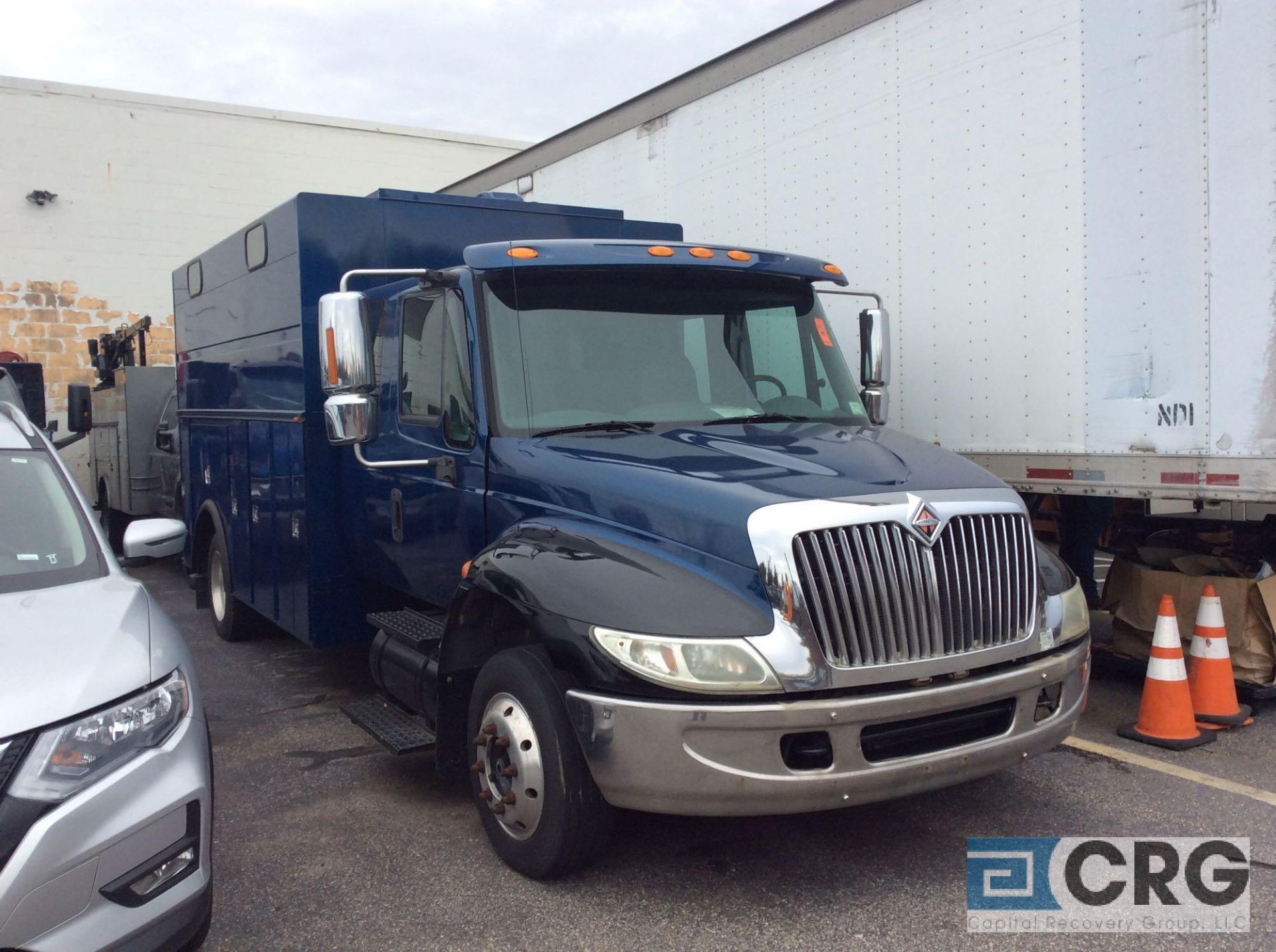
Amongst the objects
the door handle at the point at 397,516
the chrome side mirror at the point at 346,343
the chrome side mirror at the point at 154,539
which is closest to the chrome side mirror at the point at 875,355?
the door handle at the point at 397,516

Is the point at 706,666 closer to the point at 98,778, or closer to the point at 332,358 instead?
the point at 98,778

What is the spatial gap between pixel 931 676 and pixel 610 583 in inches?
42.6

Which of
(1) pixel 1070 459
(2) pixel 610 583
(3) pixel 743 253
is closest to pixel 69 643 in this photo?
(2) pixel 610 583

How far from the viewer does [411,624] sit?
16.9 ft

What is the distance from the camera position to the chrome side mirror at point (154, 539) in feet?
14.3

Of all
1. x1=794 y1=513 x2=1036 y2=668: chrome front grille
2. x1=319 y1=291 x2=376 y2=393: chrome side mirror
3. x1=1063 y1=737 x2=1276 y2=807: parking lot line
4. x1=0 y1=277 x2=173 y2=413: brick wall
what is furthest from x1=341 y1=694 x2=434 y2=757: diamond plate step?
x1=0 y1=277 x2=173 y2=413: brick wall

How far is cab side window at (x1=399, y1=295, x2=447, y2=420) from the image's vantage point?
4.91 meters

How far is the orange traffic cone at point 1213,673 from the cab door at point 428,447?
11.8 ft

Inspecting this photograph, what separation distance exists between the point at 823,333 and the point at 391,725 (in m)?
2.69

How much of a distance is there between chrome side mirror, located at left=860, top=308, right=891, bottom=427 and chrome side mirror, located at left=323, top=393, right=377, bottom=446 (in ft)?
7.90

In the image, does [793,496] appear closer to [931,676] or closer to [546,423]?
[931,676]

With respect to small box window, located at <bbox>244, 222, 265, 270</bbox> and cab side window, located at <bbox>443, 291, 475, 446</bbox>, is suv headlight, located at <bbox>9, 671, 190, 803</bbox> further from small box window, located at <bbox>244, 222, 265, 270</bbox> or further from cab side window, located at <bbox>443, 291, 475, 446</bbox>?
small box window, located at <bbox>244, 222, 265, 270</bbox>

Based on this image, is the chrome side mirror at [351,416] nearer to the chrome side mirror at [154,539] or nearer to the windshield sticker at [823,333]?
the chrome side mirror at [154,539]

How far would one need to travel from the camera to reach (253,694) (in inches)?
266
